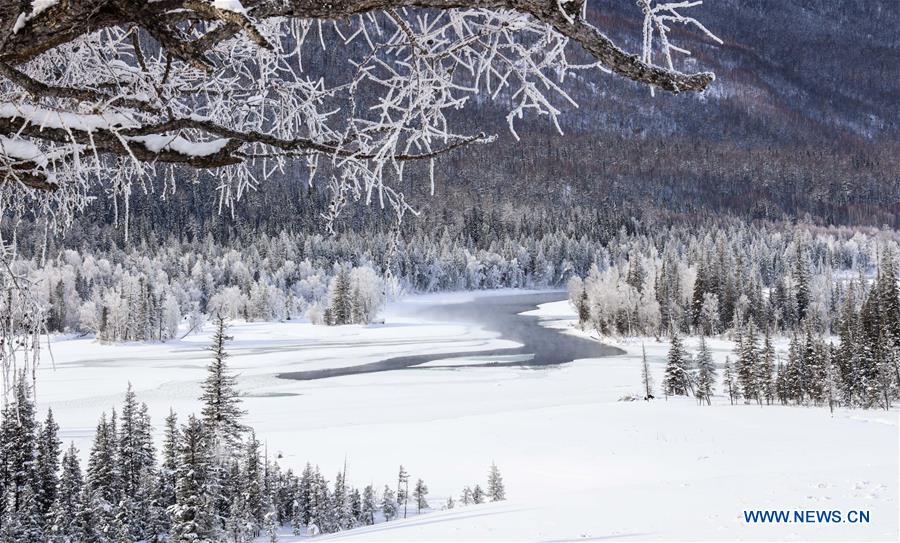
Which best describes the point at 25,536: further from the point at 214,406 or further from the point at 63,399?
the point at 63,399

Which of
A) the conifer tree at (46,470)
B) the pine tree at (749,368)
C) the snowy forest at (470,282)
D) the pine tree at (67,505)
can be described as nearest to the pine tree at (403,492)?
the pine tree at (67,505)

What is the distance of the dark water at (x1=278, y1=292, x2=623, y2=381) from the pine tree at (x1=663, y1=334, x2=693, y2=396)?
1101cm

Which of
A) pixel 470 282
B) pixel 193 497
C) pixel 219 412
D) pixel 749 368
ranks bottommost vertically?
pixel 749 368

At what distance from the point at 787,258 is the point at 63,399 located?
130 meters

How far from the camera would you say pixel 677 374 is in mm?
46281

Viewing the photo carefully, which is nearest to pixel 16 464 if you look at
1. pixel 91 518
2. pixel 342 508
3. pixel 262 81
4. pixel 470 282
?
pixel 91 518

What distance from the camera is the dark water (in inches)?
2133

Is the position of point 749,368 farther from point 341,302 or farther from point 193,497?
point 341,302

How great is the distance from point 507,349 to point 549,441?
29.9 m

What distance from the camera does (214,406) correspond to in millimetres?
23328

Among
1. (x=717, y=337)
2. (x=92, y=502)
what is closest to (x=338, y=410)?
(x=92, y=502)

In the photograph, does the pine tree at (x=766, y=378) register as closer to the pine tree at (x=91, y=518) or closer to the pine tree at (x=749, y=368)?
the pine tree at (x=749, y=368)

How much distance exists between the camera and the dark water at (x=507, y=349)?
5419 cm

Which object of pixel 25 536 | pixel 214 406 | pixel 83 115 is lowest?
pixel 25 536
